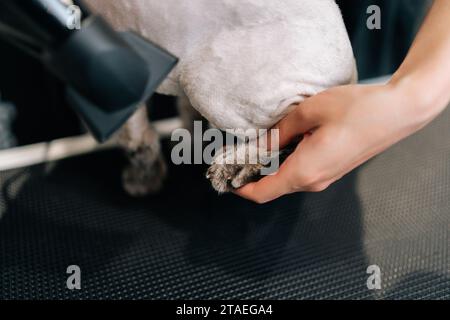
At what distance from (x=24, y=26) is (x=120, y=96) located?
0.08 meters

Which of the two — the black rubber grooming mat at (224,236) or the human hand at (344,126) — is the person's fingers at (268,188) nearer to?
the human hand at (344,126)

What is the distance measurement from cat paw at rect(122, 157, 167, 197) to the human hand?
1.13 ft

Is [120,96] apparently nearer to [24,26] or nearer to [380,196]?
[24,26]

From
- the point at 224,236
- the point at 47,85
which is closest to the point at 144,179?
the point at 224,236

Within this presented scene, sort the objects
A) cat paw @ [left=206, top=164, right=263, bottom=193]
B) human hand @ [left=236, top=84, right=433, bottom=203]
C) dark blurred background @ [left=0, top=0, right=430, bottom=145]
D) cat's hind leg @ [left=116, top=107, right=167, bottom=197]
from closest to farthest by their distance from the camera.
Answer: human hand @ [left=236, top=84, right=433, bottom=203] → cat paw @ [left=206, top=164, right=263, bottom=193] → cat's hind leg @ [left=116, top=107, right=167, bottom=197] → dark blurred background @ [left=0, top=0, right=430, bottom=145]

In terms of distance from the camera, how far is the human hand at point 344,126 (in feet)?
1.70

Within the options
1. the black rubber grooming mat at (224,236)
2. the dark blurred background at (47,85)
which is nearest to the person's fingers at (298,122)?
the black rubber grooming mat at (224,236)

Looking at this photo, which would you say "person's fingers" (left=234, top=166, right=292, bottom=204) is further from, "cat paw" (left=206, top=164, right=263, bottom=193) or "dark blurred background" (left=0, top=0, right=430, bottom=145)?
"dark blurred background" (left=0, top=0, right=430, bottom=145)

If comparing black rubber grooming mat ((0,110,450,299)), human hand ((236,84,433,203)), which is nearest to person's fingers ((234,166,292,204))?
human hand ((236,84,433,203))

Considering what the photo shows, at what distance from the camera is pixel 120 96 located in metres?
0.37

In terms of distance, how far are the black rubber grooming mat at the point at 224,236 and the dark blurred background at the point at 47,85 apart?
0.20m

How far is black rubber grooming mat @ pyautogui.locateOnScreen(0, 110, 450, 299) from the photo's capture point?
2.34 feet
